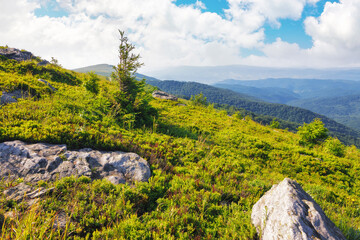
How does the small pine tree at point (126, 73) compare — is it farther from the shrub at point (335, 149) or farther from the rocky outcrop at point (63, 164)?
the shrub at point (335, 149)

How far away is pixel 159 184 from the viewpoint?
509 cm

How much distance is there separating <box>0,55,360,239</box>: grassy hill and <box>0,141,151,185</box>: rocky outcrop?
0.38 metres

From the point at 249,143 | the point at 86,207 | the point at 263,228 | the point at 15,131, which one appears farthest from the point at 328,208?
the point at 15,131

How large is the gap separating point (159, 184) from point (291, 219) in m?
3.34

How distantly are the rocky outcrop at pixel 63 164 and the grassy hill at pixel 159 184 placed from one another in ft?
1.26

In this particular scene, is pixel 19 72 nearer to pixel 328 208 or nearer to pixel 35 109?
pixel 35 109

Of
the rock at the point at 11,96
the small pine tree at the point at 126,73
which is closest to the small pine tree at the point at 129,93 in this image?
the small pine tree at the point at 126,73

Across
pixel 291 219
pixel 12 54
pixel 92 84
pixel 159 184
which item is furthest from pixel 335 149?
pixel 12 54

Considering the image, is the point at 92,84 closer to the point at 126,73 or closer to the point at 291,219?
the point at 126,73

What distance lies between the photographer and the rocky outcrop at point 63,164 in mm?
4461

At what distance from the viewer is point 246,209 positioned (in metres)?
4.86

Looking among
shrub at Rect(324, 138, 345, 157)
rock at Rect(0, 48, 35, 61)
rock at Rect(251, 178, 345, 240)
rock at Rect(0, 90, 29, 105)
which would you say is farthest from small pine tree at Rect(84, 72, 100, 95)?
shrub at Rect(324, 138, 345, 157)

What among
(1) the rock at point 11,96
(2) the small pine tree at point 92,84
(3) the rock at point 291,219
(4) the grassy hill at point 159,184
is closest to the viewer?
(3) the rock at point 291,219

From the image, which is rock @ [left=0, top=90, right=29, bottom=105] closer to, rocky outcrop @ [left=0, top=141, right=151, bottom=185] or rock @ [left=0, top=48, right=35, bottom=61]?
rocky outcrop @ [left=0, top=141, right=151, bottom=185]
